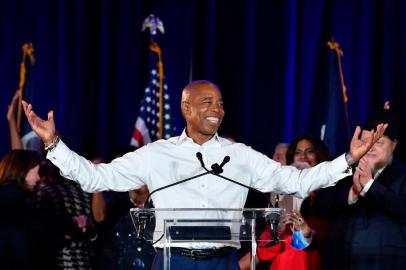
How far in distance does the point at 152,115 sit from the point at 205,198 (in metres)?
3.06

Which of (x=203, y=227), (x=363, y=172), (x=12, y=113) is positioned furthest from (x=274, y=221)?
(x=12, y=113)

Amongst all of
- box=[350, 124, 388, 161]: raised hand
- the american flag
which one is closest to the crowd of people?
box=[350, 124, 388, 161]: raised hand

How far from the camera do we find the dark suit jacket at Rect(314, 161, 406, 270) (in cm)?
386

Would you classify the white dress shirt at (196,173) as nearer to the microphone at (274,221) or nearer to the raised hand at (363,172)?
the microphone at (274,221)

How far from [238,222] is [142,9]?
3.91 m

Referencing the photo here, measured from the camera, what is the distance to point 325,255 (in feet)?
13.5

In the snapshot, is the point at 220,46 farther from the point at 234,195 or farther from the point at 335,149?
the point at 234,195

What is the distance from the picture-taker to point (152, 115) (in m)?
6.41

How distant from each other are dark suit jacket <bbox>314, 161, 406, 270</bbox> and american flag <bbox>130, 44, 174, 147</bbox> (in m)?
2.40

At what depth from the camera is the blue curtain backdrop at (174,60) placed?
625 cm

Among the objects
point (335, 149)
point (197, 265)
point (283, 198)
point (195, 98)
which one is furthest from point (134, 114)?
point (197, 265)

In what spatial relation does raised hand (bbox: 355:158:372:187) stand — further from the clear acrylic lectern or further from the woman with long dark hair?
the woman with long dark hair

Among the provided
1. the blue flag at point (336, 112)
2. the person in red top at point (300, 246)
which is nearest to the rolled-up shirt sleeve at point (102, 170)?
the person in red top at point (300, 246)

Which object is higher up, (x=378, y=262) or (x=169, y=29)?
(x=169, y=29)
